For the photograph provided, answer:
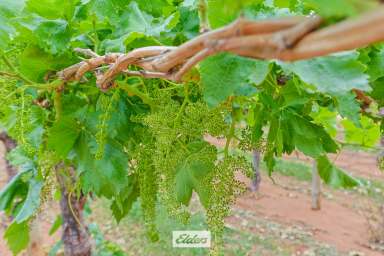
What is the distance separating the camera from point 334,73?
16.5 inches

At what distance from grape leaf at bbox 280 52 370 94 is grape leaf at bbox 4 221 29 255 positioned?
125 centimetres

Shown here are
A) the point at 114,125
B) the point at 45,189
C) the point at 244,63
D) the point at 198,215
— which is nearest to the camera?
the point at 244,63

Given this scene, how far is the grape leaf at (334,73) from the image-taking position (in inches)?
16.1

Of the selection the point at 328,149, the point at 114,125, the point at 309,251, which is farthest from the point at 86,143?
the point at 309,251

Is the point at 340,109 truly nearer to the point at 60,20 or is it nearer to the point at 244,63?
the point at 244,63

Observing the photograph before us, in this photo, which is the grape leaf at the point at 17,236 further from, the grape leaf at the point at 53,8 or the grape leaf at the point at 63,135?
the grape leaf at the point at 53,8

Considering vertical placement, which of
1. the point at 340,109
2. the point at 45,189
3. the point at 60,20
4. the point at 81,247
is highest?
the point at 60,20

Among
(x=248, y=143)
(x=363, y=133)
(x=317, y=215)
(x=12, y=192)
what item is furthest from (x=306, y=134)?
(x=317, y=215)

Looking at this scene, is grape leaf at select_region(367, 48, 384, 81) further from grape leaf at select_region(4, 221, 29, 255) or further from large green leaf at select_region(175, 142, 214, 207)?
grape leaf at select_region(4, 221, 29, 255)

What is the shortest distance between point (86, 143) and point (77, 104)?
0.29 feet

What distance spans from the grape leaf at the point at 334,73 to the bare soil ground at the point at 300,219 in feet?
13.5

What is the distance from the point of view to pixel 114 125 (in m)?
0.90

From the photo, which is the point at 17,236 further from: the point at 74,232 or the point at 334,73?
the point at 334,73

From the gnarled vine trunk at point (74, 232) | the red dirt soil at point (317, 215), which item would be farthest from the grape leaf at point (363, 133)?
the red dirt soil at point (317, 215)
